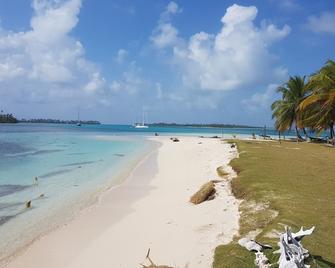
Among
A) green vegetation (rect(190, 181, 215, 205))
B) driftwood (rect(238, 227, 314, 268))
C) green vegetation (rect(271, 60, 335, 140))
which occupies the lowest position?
green vegetation (rect(190, 181, 215, 205))

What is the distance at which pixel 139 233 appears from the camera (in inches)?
349

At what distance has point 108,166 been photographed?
22828 millimetres

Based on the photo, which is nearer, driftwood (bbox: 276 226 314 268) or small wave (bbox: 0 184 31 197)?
driftwood (bbox: 276 226 314 268)

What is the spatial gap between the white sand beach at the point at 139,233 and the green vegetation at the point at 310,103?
664 inches

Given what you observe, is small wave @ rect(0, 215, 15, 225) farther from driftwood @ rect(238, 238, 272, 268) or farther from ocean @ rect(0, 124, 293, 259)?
driftwood @ rect(238, 238, 272, 268)

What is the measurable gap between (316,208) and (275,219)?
1430 millimetres

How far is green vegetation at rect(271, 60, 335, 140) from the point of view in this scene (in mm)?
27188

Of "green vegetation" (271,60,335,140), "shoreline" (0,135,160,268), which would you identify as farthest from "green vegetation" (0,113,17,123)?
"shoreline" (0,135,160,268)

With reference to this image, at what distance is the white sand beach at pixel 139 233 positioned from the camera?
7.16m

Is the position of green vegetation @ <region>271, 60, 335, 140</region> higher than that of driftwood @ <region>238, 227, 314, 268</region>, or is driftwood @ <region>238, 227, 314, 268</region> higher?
green vegetation @ <region>271, 60, 335, 140</region>

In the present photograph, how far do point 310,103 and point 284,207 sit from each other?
2117 centimetres

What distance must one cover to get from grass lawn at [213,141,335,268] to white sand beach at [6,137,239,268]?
1.44 feet

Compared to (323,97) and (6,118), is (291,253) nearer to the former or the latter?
(323,97)

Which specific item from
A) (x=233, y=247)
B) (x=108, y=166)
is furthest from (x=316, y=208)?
(x=108, y=166)
